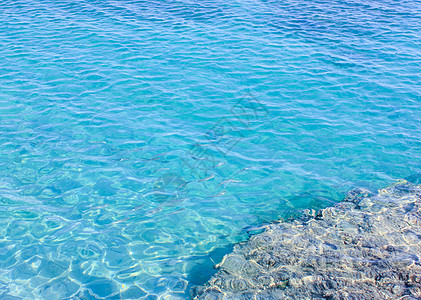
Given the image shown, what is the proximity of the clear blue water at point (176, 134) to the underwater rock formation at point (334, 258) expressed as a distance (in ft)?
2.11

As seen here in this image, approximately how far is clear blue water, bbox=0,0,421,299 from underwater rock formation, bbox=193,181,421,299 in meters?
0.64

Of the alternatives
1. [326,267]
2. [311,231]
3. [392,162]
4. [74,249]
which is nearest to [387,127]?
[392,162]

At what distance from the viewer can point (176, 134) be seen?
11594mm

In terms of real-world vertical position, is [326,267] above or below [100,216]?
above

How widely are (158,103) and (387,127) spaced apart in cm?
796

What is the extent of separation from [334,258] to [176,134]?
6.32 m

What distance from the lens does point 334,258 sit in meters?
7.07

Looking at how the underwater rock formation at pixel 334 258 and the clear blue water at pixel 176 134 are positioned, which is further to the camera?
the clear blue water at pixel 176 134

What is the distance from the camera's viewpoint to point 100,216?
28.9 ft

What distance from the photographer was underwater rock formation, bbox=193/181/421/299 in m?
6.34

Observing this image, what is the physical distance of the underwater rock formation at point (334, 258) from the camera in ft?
20.8

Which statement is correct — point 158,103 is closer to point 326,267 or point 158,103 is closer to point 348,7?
point 326,267

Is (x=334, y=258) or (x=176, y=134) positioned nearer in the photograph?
(x=334, y=258)

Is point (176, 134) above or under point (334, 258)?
under
